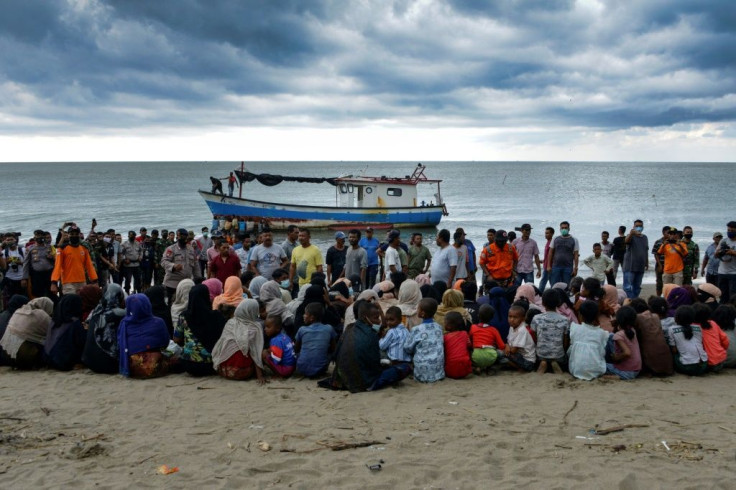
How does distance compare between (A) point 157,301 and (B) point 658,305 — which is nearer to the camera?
(B) point 658,305

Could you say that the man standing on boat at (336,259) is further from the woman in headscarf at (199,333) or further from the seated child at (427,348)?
the seated child at (427,348)

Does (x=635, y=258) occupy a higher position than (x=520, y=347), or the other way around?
(x=635, y=258)

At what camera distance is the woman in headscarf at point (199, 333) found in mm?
6531

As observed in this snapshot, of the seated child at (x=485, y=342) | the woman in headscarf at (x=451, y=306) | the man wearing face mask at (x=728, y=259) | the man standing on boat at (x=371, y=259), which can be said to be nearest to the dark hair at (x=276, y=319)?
the woman in headscarf at (x=451, y=306)

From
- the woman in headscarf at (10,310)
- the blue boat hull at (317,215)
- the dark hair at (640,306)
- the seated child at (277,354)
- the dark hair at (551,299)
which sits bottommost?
the seated child at (277,354)

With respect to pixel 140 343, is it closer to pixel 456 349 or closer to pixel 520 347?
pixel 456 349

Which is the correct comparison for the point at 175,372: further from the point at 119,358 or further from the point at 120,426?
the point at 120,426

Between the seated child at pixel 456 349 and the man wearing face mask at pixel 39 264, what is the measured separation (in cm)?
695

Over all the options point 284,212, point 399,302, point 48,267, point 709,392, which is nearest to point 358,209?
point 284,212

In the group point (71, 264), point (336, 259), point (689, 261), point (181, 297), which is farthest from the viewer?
point (689, 261)

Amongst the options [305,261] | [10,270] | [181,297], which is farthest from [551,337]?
[10,270]

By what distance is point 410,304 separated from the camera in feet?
23.6

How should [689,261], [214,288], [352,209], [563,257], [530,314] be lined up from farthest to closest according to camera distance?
[352,209] → [563,257] → [689,261] → [214,288] → [530,314]

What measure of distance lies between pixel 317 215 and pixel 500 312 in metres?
22.4
